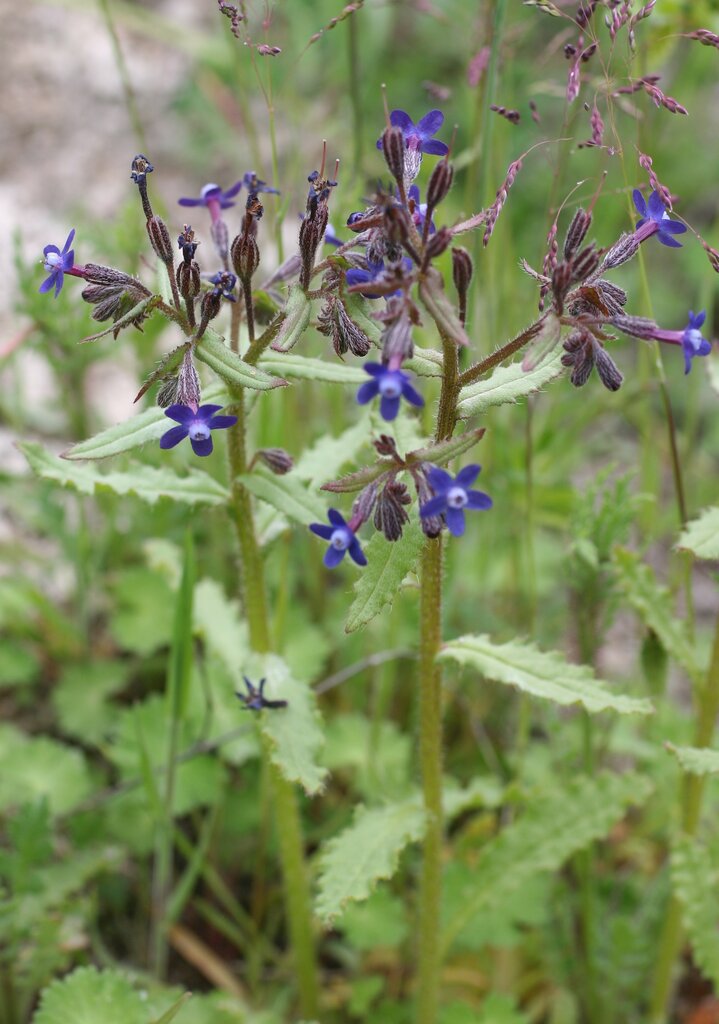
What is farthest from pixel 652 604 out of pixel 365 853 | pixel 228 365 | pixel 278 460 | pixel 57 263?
pixel 57 263

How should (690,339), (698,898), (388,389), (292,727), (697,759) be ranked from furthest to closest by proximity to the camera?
(698,898) < (292,727) < (697,759) < (690,339) < (388,389)

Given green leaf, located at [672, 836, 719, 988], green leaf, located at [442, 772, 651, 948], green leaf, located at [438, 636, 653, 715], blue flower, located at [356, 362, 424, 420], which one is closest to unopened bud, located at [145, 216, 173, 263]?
blue flower, located at [356, 362, 424, 420]

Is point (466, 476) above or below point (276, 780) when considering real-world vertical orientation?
above

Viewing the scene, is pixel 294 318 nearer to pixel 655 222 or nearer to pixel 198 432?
pixel 198 432

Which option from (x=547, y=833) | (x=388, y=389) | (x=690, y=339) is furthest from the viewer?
(x=547, y=833)

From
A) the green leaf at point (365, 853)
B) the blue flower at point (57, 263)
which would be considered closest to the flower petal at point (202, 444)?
the blue flower at point (57, 263)

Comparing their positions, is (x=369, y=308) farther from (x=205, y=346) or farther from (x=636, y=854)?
(x=636, y=854)

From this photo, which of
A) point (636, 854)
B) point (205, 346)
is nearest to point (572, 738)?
point (636, 854)
